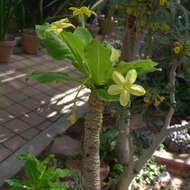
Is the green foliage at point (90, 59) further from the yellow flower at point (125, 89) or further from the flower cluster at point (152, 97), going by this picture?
the flower cluster at point (152, 97)

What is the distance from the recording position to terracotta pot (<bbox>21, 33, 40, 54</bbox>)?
17.3ft

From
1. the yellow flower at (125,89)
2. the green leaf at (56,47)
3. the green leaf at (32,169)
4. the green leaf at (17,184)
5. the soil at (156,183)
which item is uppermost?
the green leaf at (56,47)

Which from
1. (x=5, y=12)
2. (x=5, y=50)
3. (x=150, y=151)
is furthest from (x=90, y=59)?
(x=5, y=12)

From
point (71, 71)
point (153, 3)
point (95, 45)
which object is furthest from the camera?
point (71, 71)

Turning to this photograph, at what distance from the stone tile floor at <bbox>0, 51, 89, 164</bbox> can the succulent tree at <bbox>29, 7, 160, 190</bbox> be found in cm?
129

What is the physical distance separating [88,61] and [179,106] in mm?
2613

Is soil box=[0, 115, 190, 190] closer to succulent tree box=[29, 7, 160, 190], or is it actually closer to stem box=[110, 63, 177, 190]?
stem box=[110, 63, 177, 190]

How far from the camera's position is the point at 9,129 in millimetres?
2939

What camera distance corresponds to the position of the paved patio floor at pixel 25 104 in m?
2.85

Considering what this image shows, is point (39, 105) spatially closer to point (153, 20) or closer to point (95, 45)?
point (153, 20)

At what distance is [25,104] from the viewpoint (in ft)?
11.5

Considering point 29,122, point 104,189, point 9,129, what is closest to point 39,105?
point 29,122

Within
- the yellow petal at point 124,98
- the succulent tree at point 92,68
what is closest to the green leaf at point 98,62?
the succulent tree at point 92,68

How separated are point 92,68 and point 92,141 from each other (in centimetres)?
44
